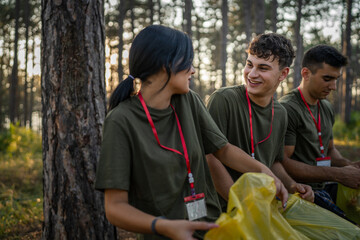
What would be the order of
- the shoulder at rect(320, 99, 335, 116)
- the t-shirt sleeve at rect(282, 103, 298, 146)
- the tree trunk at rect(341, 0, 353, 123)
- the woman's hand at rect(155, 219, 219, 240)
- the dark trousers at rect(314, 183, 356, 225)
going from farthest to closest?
1. the tree trunk at rect(341, 0, 353, 123)
2. the shoulder at rect(320, 99, 335, 116)
3. the t-shirt sleeve at rect(282, 103, 298, 146)
4. the dark trousers at rect(314, 183, 356, 225)
5. the woman's hand at rect(155, 219, 219, 240)

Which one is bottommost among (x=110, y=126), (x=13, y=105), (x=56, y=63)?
(x=13, y=105)

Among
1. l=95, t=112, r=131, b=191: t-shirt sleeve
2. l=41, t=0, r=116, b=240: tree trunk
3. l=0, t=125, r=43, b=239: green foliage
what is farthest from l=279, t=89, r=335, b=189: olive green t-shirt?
l=0, t=125, r=43, b=239: green foliage

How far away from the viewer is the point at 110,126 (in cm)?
163

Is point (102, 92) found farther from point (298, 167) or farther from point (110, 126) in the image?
point (298, 167)

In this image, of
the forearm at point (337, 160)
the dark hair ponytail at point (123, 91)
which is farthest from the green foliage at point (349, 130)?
the dark hair ponytail at point (123, 91)

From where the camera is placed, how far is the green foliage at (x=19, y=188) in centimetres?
395

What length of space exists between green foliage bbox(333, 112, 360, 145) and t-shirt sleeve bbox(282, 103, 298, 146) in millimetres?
10443

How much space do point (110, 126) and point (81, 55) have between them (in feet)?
3.91

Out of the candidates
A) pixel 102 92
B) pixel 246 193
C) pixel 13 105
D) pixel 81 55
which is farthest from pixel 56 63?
pixel 13 105

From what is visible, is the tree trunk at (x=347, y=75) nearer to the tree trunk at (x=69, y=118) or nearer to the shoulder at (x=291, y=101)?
the shoulder at (x=291, y=101)

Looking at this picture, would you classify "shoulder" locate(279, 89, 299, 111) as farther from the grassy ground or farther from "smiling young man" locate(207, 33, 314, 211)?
the grassy ground

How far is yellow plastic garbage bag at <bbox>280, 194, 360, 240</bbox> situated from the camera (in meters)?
2.08

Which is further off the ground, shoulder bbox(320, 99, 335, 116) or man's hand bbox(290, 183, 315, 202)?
shoulder bbox(320, 99, 335, 116)

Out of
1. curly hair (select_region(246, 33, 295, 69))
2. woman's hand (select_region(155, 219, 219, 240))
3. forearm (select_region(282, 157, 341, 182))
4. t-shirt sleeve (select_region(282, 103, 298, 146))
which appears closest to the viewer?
woman's hand (select_region(155, 219, 219, 240))
